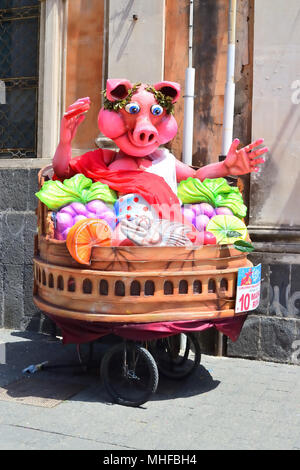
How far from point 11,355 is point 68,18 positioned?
3.96 meters

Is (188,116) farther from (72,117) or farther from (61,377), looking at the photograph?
(61,377)

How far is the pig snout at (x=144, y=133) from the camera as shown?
4.78 metres

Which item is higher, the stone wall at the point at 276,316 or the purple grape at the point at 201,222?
the purple grape at the point at 201,222

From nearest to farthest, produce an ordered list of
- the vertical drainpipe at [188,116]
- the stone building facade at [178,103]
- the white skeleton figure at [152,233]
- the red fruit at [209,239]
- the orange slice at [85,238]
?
the orange slice at [85,238]
the white skeleton figure at [152,233]
the red fruit at [209,239]
the stone building facade at [178,103]
the vertical drainpipe at [188,116]

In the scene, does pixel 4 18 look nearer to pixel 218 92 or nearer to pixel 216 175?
pixel 218 92

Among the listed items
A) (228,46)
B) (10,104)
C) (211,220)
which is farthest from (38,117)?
(211,220)

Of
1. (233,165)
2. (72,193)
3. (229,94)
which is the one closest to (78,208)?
(72,193)

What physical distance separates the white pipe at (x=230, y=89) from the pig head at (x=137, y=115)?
0.84 meters

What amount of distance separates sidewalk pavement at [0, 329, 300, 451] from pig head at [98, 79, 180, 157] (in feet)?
6.87

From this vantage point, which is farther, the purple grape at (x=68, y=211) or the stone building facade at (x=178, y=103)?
the stone building facade at (x=178, y=103)

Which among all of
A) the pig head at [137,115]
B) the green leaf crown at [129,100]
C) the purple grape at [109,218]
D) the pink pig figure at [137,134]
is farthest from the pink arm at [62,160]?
the purple grape at [109,218]

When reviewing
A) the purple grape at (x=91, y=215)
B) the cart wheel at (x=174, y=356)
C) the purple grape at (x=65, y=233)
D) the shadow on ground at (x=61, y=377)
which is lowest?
the shadow on ground at (x=61, y=377)

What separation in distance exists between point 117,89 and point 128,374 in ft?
7.71

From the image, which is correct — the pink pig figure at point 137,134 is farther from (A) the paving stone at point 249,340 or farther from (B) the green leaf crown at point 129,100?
(A) the paving stone at point 249,340
